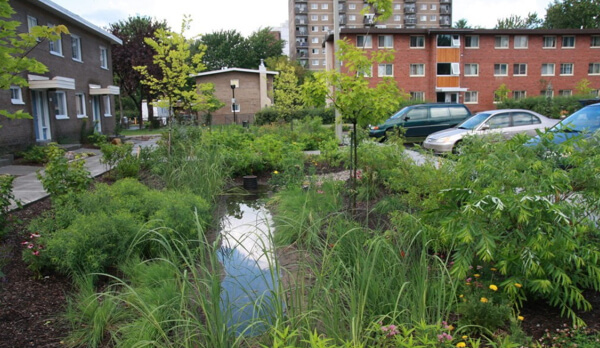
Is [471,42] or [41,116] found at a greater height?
[471,42]

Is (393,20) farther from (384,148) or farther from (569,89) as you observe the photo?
(384,148)

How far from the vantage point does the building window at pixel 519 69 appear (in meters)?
43.7

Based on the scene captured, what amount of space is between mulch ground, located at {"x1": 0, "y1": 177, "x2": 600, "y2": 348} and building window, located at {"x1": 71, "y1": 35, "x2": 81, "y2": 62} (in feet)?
66.3

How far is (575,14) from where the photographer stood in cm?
6222

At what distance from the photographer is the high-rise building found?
99188 mm

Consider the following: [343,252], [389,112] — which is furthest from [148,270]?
[389,112]

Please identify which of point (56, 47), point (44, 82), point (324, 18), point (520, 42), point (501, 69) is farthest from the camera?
point (324, 18)

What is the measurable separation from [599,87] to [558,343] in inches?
1999

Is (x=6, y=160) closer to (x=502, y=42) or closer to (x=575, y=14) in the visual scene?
(x=502, y=42)

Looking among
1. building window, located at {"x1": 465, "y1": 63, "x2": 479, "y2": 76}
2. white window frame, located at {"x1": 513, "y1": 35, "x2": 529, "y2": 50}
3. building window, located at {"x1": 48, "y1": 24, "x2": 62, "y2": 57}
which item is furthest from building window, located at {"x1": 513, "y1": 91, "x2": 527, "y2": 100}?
building window, located at {"x1": 48, "y1": 24, "x2": 62, "y2": 57}

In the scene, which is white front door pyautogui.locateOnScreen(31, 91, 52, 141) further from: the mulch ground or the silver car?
the mulch ground

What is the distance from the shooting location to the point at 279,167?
1123 cm

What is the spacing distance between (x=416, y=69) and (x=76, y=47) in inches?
1175

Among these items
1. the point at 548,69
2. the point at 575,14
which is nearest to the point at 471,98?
the point at 548,69
